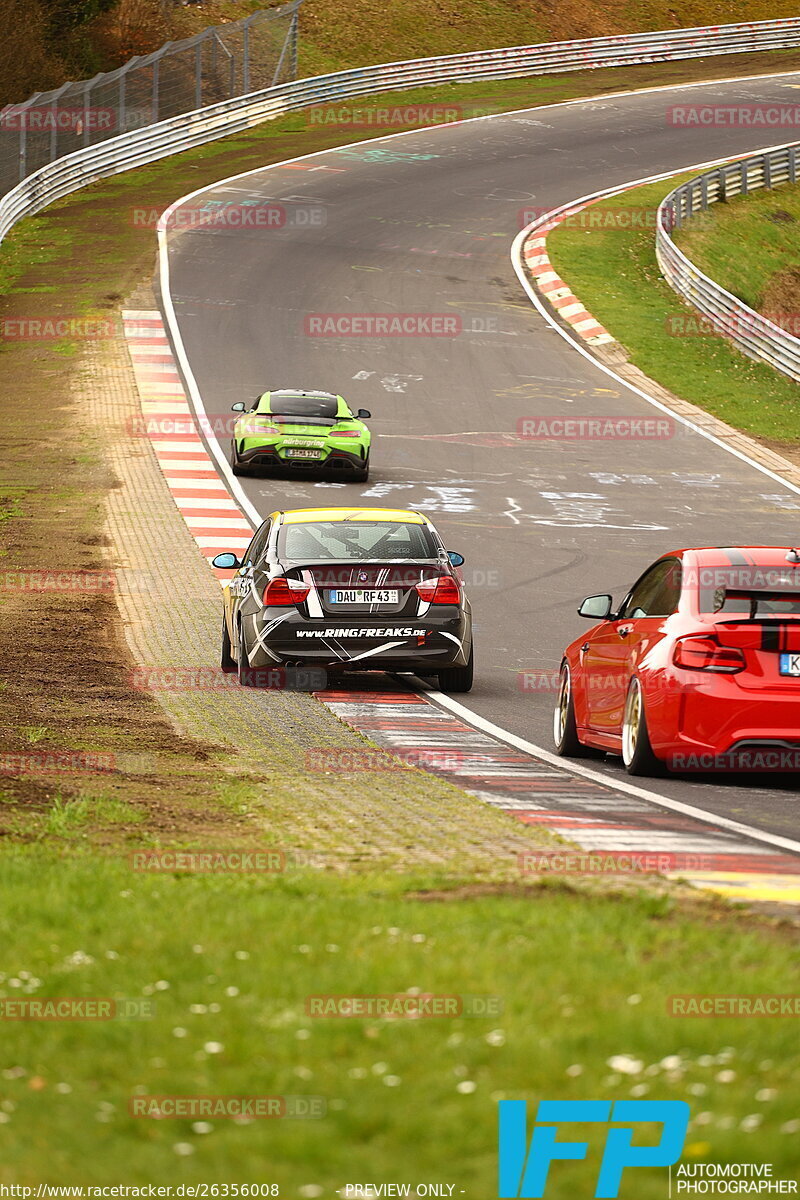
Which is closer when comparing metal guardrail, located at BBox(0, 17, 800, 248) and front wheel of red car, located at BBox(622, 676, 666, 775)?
front wheel of red car, located at BBox(622, 676, 666, 775)

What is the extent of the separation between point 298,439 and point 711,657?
1775 cm

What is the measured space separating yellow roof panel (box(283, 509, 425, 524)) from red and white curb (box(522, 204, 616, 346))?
958 inches

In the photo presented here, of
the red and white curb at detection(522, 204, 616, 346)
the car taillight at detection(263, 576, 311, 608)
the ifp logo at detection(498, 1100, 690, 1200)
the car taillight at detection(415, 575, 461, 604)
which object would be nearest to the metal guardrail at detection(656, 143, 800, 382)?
the red and white curb at detection(522, 204, 616, 346)

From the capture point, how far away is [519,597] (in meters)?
19.9

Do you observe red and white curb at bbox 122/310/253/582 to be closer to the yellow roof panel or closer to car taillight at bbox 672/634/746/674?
the yellow roof panel

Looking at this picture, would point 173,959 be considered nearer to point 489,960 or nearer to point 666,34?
point 489,960

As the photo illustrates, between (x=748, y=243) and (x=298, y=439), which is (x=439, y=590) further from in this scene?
(x=748, y=243)

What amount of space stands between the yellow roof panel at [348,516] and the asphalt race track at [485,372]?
5.66ft

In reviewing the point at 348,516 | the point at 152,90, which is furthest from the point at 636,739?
the point at 152,90

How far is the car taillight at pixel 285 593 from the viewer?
14820 millimetres

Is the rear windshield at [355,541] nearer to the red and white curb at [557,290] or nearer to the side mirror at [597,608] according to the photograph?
the side mirror at [597,608]

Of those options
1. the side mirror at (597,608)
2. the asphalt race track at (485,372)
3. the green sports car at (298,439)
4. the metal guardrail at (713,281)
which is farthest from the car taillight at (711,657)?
the metal guardrail at (713,281)

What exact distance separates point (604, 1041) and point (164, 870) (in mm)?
3056

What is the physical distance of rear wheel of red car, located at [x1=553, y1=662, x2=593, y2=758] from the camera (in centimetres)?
1229
